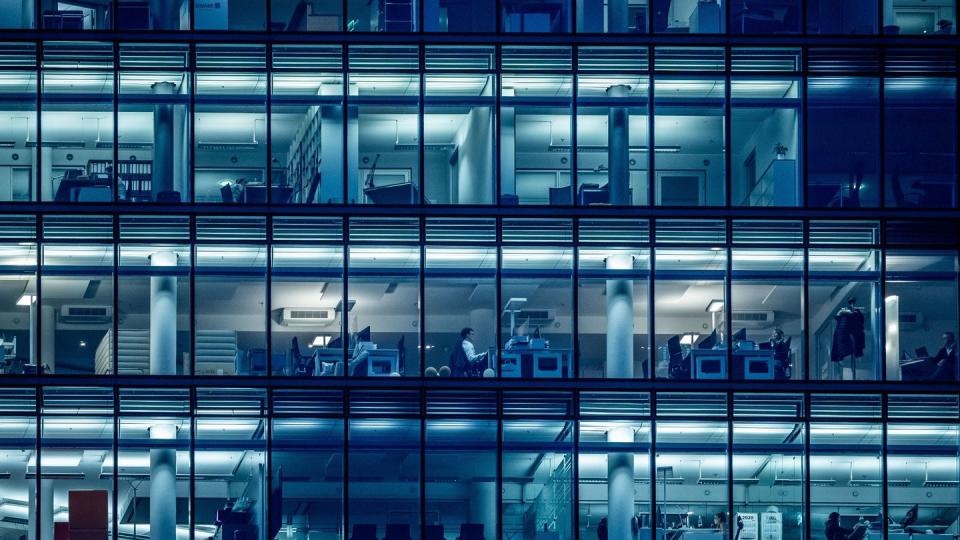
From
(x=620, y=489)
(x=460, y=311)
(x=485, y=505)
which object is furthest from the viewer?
(x=460, y=311)

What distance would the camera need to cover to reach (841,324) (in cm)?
2884

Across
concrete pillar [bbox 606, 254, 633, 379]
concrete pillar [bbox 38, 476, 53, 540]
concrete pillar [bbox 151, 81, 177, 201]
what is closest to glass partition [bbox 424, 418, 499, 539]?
concrete pillar [bbox 606, 254, 633, 379]

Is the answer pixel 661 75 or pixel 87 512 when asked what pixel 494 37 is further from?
pixel 87 512

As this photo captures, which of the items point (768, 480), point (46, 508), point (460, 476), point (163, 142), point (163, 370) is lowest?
point (46, 508)

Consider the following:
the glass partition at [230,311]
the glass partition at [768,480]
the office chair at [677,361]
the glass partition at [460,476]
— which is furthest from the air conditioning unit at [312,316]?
the glass partition at [768,480]

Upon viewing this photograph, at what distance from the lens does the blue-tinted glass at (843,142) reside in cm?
2927

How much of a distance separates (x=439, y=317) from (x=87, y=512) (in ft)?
23.0

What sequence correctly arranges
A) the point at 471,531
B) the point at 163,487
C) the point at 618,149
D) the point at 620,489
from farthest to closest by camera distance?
the point at 618,149 → the point at 620,489 → the point at 163,487 → the point at 471,531

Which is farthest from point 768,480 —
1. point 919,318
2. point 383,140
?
point 383,140

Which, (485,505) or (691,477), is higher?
(691,477)

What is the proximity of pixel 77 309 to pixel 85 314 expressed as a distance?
0.65ft

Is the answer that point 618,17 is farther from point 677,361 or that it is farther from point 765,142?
point 677,361

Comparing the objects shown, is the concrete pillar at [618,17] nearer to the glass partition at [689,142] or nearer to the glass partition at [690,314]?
the glass partition at [689,142]

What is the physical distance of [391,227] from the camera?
28938 millimetres
